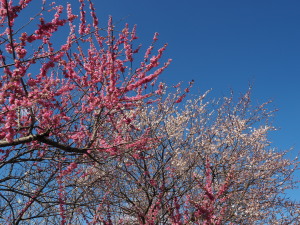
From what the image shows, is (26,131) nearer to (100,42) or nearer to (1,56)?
(1,56)

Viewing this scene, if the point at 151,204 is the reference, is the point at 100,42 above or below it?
above

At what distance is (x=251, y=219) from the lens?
8.04 meters

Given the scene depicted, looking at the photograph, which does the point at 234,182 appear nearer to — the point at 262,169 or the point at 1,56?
the point at 262,169

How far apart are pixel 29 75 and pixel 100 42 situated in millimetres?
1816

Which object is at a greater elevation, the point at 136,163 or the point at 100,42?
the point at 100,42

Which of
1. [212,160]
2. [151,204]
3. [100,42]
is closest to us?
[100,42]

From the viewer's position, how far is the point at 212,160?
8.38m

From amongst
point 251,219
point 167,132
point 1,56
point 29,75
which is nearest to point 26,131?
point 29,75

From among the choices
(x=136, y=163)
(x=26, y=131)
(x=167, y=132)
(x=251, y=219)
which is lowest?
(x=251, y=219)

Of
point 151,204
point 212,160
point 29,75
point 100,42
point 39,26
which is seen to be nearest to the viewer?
point 39,26

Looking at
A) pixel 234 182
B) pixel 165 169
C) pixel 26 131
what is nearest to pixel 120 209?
pixel 165 169

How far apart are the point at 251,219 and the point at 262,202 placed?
752 mm

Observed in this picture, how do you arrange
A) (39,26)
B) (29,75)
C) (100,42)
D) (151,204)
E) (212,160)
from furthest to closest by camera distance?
(212,160) → (151,204) → (100,42) → (29,75) → (39,26)

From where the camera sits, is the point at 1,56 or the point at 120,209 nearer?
the point at 1,56
